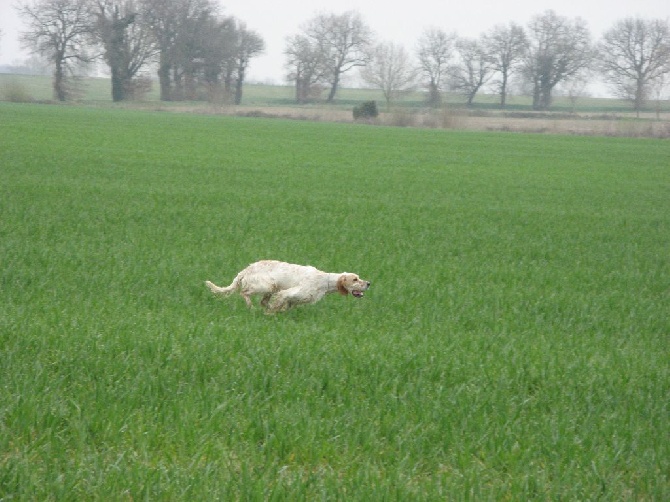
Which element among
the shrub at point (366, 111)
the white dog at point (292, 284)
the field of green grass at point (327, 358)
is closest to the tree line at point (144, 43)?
the shrub at point (366, 111)

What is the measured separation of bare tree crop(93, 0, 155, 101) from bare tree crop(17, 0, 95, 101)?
1.44 meters

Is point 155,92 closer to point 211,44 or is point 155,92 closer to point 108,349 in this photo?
point 211,44

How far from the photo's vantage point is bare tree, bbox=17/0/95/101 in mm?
79750

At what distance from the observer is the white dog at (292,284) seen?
7250 mm

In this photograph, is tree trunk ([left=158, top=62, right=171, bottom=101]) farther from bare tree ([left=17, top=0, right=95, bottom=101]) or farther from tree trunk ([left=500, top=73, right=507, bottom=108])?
tree trunk ([left=500, top=73, right=507, bottom=108])

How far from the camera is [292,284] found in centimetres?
738

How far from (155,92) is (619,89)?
2027 inches

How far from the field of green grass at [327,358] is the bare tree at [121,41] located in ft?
230

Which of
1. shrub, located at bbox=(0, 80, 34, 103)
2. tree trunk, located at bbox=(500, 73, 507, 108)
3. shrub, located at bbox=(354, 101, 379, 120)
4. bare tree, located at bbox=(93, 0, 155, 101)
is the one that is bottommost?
shrub, located at bbox=(354, 101, 379, 120)

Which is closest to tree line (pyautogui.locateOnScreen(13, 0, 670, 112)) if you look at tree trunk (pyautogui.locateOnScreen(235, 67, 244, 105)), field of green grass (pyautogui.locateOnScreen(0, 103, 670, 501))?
tree trunk (pyautogui.locateOnScreen(235, 67, 244, 105))

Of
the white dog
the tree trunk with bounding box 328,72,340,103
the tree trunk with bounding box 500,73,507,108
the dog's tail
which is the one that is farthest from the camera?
the tree trunk with bounding box 500,73,507,108

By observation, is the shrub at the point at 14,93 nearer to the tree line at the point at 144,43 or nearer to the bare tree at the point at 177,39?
the tree line at the point at 144,43

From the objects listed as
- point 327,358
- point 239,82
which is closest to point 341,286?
point 327,358

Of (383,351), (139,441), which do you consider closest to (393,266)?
(383,351)
